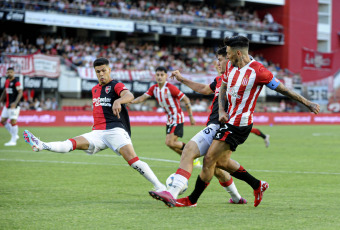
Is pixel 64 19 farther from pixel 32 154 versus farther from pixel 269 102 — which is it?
pixel 32 154

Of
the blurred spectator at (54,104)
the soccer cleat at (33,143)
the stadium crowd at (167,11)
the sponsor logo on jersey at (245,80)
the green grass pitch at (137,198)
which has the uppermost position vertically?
the stadium crowd at (167,11)

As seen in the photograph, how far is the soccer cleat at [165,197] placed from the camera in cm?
695

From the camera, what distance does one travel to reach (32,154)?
16.5 m

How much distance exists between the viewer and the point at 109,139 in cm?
832

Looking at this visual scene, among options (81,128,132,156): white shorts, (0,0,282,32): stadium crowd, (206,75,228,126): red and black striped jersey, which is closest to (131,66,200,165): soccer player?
(206,75,228,126): red and black striped jersey

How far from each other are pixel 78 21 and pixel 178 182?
3670 centimetres

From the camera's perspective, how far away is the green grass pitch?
6.29m

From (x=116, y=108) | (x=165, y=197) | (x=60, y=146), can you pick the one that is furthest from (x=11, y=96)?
(x=165, y=197)

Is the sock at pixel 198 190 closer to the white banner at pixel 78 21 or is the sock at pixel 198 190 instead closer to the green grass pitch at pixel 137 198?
the green grass pitch at pixel 137 198

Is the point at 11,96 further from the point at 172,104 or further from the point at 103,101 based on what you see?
the point at 103,101

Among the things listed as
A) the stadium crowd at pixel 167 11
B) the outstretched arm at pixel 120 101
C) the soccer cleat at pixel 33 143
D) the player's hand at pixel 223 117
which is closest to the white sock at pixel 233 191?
the player's hand at pixel 223 117

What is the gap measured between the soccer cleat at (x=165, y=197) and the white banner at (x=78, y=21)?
113 feet

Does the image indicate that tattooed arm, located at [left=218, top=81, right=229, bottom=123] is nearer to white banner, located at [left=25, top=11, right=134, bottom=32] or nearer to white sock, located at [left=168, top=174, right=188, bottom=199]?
white sock, located at [left=168, top=174, right=188, bottom=199]

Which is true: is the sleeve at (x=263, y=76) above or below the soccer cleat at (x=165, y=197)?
above
